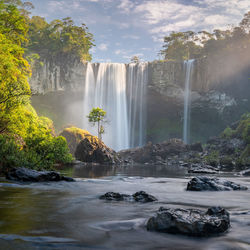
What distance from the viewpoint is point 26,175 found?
430 inches

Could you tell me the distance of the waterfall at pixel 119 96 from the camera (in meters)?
51.9

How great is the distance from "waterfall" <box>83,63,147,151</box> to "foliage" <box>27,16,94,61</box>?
4.66m

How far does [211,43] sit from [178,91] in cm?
1089

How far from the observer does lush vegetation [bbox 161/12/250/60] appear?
46750 millimetres

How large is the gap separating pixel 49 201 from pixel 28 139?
10.3 m

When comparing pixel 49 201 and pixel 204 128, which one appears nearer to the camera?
pixel 49 201

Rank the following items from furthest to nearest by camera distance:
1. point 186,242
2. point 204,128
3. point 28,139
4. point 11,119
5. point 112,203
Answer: point 204,128 < point 28,139 < point 11,119 < point 112,203 < point 186,242

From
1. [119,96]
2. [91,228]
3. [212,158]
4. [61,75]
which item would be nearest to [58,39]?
[61,75]

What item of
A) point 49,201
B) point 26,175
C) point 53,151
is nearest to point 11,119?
point 53,151

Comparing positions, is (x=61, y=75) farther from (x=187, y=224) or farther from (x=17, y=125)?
(x=187, y=224)

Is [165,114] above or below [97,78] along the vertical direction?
below

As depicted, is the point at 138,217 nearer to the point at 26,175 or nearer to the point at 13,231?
the point at 13,231

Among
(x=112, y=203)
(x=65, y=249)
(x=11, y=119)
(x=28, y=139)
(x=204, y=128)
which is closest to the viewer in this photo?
(x=65, y=249)

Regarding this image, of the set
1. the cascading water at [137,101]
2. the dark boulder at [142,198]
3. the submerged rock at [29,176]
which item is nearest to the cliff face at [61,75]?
the cascading water at [137,101]
